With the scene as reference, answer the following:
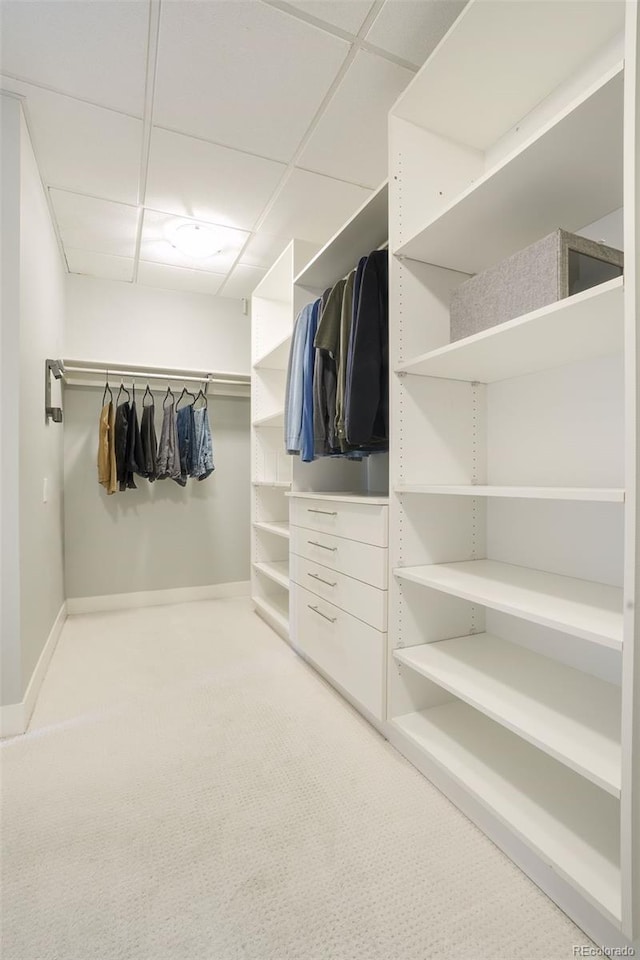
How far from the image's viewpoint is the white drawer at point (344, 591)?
157 cm

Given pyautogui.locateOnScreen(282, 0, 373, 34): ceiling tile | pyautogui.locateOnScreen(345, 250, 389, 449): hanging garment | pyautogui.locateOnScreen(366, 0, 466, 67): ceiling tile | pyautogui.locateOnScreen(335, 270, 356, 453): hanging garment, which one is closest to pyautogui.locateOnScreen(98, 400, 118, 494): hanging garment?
pyautogui.locateOnScreen(335, 270, 356, 453): hanging garment

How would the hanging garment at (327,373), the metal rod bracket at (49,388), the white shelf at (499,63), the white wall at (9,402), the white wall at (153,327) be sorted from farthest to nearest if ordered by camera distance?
the white wall at (153,327)
the metal rod bracket at (49,388)
the hanging garment at (327,373)
the white wall at (9,402)
the white shelf at (499,63)

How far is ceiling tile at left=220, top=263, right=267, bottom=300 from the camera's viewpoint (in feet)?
10.4

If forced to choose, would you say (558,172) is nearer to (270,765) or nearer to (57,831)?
(270,765)

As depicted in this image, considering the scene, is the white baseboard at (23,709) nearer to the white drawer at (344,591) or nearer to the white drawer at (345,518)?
the white drawer at (344,591)

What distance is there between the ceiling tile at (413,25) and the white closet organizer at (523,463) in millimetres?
224

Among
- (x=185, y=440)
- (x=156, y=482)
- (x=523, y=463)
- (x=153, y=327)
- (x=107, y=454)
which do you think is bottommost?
(x=156, y=482)

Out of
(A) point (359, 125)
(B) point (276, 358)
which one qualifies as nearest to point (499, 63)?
(A) point (359, 125)

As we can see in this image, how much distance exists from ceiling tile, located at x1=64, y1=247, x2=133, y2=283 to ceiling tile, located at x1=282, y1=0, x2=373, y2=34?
204cm

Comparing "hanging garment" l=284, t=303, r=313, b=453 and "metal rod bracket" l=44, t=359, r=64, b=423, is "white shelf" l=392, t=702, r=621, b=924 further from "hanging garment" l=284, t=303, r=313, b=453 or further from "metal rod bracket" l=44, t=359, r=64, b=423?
"metal rod bracket" l=44, t=359, r=64, b=423

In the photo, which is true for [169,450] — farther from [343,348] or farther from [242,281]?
[343,348]

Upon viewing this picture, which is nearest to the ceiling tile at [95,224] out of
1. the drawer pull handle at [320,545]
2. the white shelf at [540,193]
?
the white shelf at [540,193]

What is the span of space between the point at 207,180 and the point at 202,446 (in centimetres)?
170

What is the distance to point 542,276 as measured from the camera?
1096 millimetres
